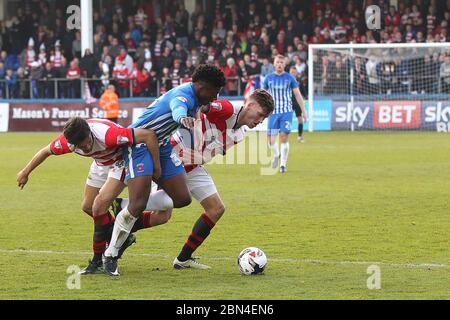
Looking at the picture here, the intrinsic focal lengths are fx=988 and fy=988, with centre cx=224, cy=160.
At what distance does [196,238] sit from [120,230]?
2.83 ft

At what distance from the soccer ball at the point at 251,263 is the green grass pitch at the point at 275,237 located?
0.38 ft

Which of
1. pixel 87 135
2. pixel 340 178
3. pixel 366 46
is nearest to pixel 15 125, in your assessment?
pixel 366 46

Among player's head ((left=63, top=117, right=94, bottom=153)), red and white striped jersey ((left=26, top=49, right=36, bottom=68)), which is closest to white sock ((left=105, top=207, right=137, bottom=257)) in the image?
player's head ((left=63, top=117, right=94, bottom=153))

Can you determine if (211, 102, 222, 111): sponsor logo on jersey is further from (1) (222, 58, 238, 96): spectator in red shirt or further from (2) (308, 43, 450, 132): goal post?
(1) (222, 58, 238, 96): spectator in red shirt

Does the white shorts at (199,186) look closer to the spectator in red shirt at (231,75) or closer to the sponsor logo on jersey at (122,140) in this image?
the sponsor logo on jersey at (122,140)

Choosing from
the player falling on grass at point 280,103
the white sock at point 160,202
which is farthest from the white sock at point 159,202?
the player falling on grass at point 280,103

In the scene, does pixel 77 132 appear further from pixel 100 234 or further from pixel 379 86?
pixel 379 86

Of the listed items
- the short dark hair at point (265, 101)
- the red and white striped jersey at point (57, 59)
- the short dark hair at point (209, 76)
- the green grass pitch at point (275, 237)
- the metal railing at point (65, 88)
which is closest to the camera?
the green grass pitch at point (275, 237)

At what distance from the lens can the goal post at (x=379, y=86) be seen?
32.1 meters

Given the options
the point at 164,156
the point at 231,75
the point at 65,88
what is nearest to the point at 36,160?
the point at 164,156

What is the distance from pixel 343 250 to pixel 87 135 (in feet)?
10.5

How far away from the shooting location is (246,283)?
8.48 metres

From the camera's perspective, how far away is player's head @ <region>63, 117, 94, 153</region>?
8.55 metres
